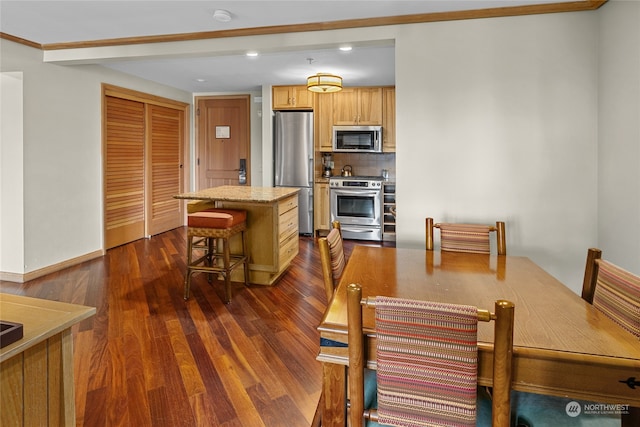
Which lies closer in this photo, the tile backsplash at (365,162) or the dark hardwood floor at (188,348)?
the dark hardwood floor at (188,348)

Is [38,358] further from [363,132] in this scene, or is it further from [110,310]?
[363,132]

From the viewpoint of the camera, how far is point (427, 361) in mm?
990

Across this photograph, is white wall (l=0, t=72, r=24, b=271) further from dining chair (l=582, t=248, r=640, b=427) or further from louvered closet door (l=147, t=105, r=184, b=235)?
dining chair (l=582, t=248, r=640, b=427)

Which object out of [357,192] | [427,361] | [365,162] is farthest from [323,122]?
[427,361]

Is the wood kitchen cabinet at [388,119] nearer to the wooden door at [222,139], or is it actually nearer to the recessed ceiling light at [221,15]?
the wooden door at [222,139]

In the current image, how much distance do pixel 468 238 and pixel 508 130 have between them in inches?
37.9

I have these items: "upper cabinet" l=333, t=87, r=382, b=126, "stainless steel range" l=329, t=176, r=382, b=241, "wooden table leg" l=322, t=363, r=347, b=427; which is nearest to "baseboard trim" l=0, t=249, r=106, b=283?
"stainless steel range" l=329, t=176, r=382, b=241

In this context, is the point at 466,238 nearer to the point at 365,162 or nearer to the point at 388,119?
the point at 388,119

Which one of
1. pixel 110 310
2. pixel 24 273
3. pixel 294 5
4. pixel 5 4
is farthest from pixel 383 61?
pixel 24 273

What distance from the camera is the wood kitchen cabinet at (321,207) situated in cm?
584

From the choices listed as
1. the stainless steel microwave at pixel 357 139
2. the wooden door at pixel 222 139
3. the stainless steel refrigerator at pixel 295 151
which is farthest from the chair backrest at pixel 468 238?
the wooden door at pixel 222 139

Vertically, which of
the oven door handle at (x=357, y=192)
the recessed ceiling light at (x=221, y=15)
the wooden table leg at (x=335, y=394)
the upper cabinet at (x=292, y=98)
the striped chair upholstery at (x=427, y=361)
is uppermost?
the upper cabinet at (x=292, y=98)

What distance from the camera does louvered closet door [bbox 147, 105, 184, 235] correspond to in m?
5.60

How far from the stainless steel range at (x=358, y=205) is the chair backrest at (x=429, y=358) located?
459 cm
